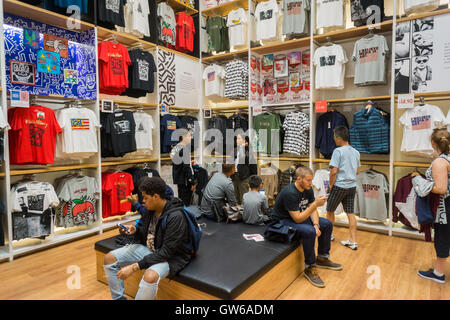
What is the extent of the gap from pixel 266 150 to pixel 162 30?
2683 mm

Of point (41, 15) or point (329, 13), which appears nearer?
point (41, 15)

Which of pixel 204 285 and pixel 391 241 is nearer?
pixel 204 285

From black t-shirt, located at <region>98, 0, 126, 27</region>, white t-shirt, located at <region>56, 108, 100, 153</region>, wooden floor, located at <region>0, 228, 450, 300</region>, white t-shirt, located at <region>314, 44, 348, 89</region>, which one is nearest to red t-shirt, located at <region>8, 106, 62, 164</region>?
white t-shirt, located at <region>56, 108, 100, 153</region>

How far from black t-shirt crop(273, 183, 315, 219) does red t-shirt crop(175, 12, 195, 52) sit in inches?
144

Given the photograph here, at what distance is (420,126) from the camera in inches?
141

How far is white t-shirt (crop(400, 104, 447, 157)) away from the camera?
11.5 ft

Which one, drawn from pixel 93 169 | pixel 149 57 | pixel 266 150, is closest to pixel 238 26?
pixel 149 57

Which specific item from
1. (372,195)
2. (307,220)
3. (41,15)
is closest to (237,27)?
(41,15)

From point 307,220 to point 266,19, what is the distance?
3.58 metres

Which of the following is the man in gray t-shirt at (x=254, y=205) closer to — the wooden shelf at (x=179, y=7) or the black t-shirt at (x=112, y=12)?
the black t-shirt at (x=112, y=12)

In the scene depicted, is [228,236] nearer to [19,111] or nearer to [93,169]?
[93,169]

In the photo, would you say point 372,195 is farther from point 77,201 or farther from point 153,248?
point 77,201

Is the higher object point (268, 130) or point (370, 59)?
point (370, 59)
